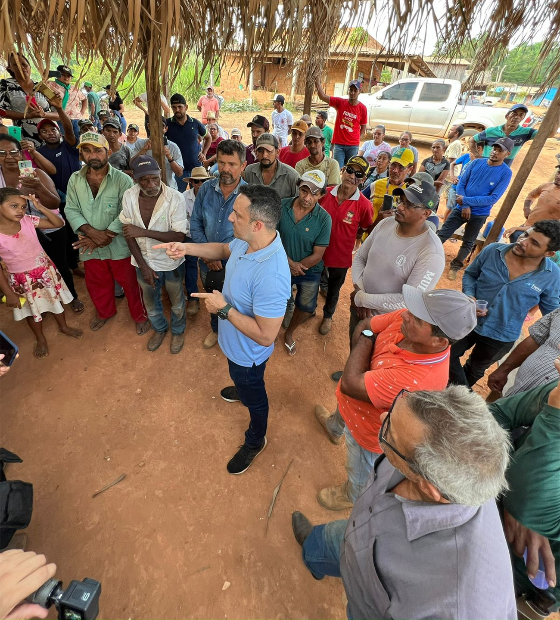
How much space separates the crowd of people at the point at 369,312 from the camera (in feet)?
3.50

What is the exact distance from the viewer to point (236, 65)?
255 centimetres

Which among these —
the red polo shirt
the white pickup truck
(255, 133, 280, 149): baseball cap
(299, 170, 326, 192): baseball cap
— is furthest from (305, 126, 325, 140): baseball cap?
the white pickup truck

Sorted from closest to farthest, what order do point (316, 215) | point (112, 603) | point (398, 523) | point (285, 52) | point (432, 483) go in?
1. point (432, 483)
2. point (398, 523)
3. point (112, 603)
4. point (285, 52)
5. point (316, 215)

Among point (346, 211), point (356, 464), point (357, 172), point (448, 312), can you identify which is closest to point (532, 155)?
point (357, 172)

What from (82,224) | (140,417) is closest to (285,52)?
(82,224)

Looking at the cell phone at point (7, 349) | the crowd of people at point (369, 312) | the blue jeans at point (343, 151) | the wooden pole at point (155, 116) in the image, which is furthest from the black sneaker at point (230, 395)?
the blue jeans at point (343, 151)

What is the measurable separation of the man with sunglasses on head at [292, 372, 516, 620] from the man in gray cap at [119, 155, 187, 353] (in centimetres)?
279

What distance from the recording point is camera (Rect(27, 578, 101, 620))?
49.9 inches

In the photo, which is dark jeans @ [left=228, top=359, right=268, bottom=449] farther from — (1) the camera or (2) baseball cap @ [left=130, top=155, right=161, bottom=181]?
(2) baseball cap @ [left=130, top=155, right=161, bottom=181]

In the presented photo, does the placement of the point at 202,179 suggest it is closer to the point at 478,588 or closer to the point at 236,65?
the point at 236,65

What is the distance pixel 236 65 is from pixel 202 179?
5.13ft

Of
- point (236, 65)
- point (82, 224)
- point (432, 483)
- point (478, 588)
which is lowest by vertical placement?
point (82, 224)

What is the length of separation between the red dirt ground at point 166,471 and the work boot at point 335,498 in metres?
0.07

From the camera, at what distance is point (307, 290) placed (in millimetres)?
3664
